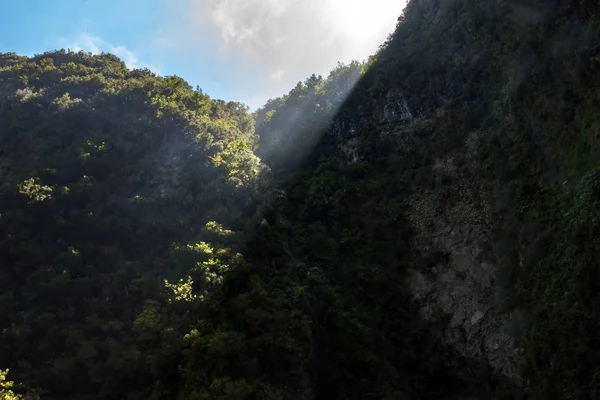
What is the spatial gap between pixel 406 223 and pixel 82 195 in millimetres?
18147

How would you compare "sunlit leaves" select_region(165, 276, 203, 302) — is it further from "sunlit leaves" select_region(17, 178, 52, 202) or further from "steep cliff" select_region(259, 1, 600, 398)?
"sunlit leaves" select_region(17, 178, 52, 202)

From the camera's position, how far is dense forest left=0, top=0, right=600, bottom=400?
A: 15484 millimetres

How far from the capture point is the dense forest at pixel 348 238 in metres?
15.5

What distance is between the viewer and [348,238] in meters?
24.2

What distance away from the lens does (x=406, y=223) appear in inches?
916

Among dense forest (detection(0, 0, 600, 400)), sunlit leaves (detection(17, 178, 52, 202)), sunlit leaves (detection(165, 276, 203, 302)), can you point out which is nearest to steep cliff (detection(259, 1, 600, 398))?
dense forest (detection(0, 0, 600, 400))

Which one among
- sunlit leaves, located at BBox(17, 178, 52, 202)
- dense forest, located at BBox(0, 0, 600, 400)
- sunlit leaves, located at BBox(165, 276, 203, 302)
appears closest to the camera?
dense forest, located at BBox(0, 0, 600, 400)

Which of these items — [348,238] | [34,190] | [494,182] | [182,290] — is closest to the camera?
[182,290]

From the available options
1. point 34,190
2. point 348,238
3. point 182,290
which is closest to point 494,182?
point 348,238

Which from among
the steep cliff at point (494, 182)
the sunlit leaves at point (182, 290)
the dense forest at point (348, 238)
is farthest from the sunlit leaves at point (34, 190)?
the steep cliff at point (494, 182)

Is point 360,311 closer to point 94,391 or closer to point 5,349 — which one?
point 94,391

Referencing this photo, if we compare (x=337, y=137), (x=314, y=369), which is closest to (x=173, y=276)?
(x=314, y=369)

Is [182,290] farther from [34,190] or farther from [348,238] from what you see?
[34,190]

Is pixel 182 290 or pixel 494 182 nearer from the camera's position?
pixel 182 290
